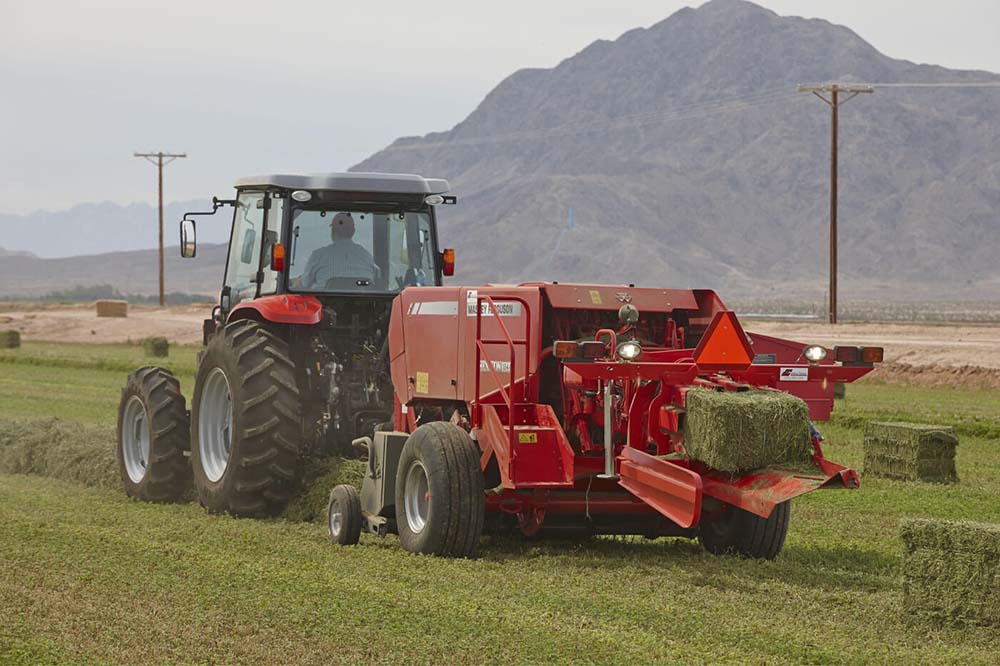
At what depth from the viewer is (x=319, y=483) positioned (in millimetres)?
12125

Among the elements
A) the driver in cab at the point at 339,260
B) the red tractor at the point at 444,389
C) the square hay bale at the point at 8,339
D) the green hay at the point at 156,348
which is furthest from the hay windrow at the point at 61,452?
the square hay bale at the point at 8,339

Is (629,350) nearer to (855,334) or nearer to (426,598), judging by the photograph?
(426,598)

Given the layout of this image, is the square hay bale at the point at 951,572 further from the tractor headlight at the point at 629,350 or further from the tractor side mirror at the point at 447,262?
the tractor side mirror at the point at 447,262

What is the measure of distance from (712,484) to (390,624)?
2.54 metres

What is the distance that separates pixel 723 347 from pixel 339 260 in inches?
172

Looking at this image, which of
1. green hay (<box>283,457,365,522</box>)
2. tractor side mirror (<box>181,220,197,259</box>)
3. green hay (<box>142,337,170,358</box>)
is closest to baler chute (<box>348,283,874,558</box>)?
green hay (<box>283,457,365,522</box>)

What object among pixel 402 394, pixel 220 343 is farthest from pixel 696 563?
pixel 220 343

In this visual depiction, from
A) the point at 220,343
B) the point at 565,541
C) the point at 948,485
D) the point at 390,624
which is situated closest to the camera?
the point at 390,624

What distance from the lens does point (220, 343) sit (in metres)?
12.5

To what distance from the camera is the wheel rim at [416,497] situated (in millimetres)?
10562

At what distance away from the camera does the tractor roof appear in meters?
13.0

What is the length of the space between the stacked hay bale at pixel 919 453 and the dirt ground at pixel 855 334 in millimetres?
17965

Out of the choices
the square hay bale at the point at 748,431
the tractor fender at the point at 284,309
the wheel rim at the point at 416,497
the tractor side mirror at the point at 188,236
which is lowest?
the wheel rim at the point at 416,497

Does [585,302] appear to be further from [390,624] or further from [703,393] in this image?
[390,624]
